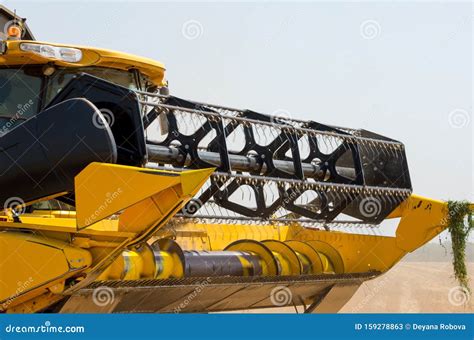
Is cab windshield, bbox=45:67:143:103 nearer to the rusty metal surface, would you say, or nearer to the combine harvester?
the combine harvester

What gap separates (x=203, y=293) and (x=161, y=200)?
146cm

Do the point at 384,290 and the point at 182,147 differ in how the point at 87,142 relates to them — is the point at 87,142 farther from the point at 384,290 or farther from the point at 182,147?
the point at 384,290

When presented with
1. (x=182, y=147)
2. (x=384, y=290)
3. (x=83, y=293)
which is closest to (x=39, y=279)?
(x=83, y=293)

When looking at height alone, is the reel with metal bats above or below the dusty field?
above

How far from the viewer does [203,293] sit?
21.9ft

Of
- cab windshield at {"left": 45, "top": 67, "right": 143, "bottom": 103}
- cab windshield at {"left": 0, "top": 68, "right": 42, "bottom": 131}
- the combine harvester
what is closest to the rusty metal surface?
the combine harvester

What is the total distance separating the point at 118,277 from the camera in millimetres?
6035

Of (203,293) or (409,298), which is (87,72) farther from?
(409,298)

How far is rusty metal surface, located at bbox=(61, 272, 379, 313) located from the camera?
601cm

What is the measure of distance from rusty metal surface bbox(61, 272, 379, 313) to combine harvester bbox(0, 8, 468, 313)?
15 mm

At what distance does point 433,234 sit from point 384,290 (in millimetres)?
15643

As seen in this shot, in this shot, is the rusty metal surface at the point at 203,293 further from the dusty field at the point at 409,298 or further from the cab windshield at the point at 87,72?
the dusty field at the point at 409,298

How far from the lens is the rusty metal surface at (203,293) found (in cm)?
601

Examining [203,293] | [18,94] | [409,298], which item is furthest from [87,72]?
[409,298]
